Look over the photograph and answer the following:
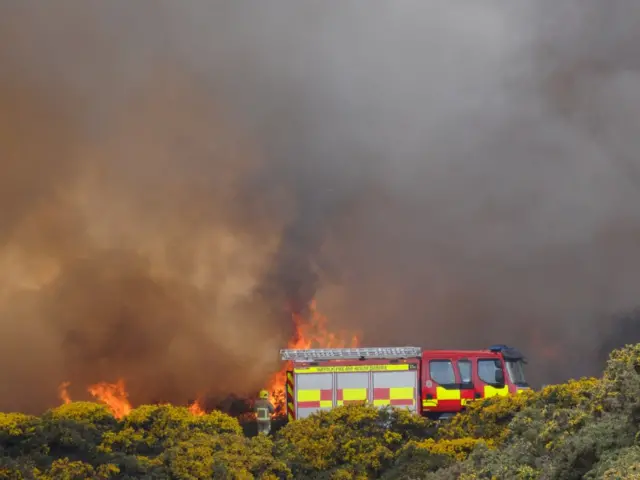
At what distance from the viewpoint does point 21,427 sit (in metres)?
8.02

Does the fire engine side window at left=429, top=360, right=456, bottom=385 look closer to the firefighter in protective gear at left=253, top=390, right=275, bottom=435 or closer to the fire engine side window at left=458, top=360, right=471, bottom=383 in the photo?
the fire engine side window at left=458, top=360, right=471, bottom=383

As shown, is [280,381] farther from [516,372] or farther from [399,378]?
→ [516,372]

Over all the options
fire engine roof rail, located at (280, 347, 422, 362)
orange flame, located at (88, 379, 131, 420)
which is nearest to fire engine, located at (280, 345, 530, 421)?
fire engine roof rail, located at (280, 347, 422, 362)

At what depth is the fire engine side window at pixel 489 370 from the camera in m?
13.8

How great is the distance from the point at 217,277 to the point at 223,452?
27.7 feet

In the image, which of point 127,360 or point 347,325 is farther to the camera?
point 347,325

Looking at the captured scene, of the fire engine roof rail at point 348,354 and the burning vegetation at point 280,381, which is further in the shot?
the burning vegetation at point 280,381

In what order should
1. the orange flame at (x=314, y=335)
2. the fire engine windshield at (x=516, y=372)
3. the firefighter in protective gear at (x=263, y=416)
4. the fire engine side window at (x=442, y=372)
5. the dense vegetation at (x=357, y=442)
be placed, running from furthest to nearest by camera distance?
the orange flame at (x=314, y=335), the fire engine windshield at (x=516, y=372), the fire engine side window at (x=442, y=372), the firefighter in protective gear at (x=263, y=416), the dense vegetation at (x=357, y=442)

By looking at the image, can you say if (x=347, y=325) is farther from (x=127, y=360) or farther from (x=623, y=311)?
(x=623, y=311)

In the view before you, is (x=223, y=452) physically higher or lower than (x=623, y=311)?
lower

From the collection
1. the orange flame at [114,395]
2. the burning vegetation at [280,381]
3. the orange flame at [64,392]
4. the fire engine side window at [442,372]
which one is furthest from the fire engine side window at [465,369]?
the orange flame at [64,392]

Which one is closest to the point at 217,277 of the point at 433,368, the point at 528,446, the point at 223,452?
the point at 433,368

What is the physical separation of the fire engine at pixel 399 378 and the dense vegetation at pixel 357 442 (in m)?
3.02

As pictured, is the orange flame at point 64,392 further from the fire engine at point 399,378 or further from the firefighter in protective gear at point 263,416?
the fire engine at point 399,378
